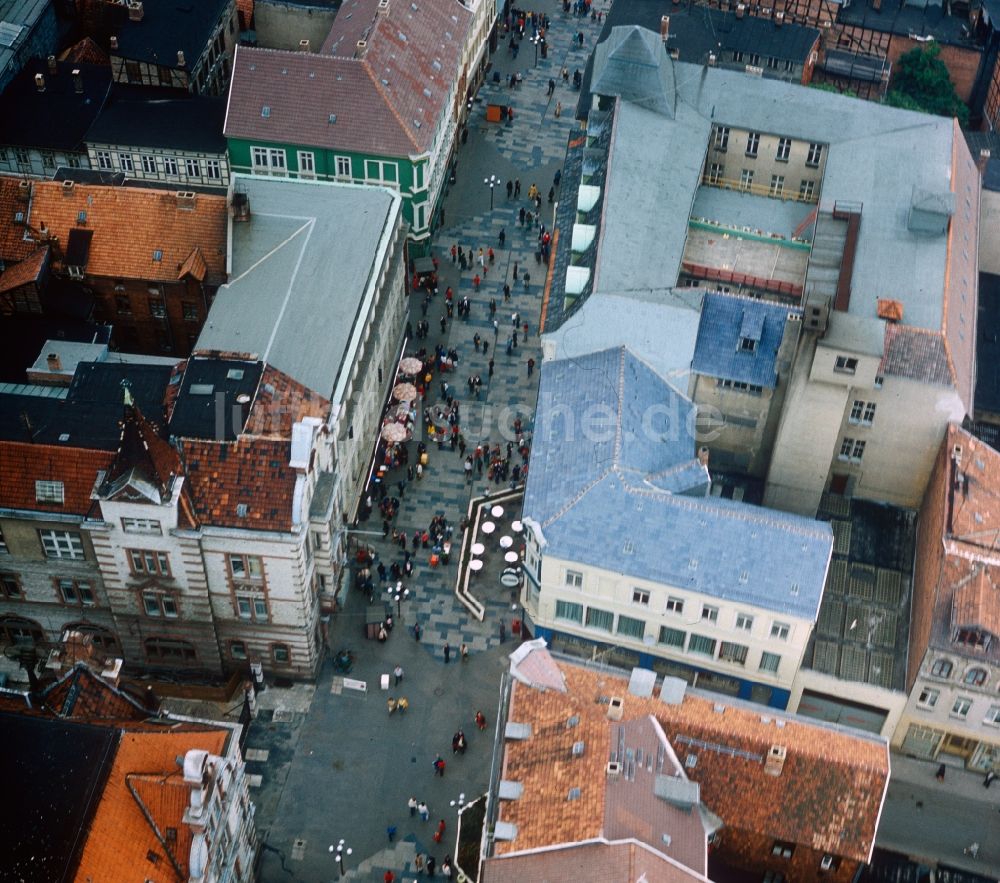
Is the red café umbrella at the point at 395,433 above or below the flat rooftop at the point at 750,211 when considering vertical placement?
below

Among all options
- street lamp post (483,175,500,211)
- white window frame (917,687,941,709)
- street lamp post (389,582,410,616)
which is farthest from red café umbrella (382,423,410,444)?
white window frame (917,687,941,709)

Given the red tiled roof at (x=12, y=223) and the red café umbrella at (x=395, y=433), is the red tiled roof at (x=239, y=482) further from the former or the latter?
the red tiled roof at (x=12, y=223)

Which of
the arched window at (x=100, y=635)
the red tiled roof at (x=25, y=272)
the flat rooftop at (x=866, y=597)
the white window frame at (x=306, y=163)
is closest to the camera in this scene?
the flat rooftop at (x=866, y=597)

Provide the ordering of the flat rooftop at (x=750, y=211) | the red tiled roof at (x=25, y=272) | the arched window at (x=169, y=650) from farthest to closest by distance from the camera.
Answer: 1. the flat rooftop at (x=750, y=211)
2. the red tiled roof at (x=25, y=272)
3. the arched window at (x=169, y=650)

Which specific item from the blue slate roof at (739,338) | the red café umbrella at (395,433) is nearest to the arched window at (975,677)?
the blue slate roof at (739,338)

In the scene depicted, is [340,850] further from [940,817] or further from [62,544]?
[940,817]

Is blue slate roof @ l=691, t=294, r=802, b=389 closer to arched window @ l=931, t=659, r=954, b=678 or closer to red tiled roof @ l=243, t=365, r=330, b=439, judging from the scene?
arched window @ l=931, t=659, r=954, b=678

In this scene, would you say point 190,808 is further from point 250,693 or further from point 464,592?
point 464,592
